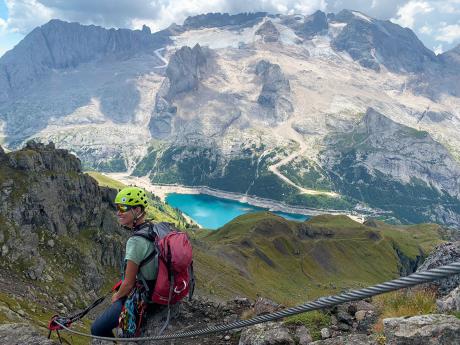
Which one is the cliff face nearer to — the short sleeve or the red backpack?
the red backpack

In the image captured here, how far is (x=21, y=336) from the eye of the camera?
13.4 metres

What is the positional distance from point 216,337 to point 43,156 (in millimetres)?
100575

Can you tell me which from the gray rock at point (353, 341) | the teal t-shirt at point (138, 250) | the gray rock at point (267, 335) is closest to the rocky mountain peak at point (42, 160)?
the gray rock at point (267, 335)

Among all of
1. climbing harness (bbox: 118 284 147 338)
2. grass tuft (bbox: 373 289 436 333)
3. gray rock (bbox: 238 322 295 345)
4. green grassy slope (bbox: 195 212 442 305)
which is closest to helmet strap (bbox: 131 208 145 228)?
climbing harness (bbox: 118 284 147 338)

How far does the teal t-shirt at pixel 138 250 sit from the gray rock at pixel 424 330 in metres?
6.25

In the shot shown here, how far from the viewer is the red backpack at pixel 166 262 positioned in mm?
10930

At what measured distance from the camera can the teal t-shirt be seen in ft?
35.5

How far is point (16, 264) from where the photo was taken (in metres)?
72.4

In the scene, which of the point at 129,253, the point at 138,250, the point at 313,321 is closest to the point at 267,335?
the point at 313,321

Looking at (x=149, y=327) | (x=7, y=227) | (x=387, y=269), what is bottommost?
(x=387, y=269)

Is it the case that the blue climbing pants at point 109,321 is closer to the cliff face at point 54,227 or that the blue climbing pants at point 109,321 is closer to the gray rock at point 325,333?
the gray rock at point 325,333

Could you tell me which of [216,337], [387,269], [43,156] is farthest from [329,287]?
[216,337]

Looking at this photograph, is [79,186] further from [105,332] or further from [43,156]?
[105,332]

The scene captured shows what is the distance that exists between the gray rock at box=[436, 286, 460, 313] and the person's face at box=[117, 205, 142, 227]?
8919 millimetres
